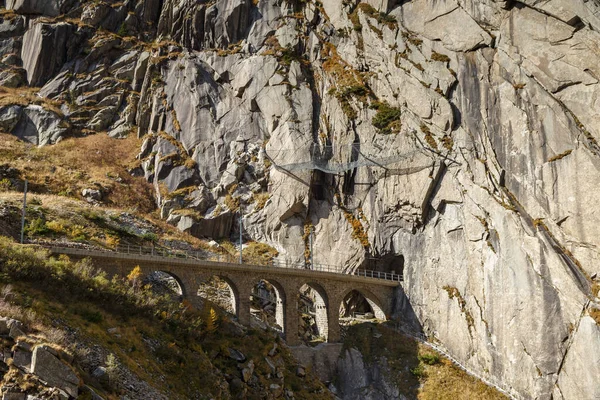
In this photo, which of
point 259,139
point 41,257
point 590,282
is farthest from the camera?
point 259,139

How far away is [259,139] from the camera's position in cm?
6328

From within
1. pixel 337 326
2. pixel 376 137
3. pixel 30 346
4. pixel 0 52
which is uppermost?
pixel 0 52

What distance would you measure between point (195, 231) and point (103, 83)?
30.8 metres

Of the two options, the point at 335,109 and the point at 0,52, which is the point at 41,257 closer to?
the point at 335,109

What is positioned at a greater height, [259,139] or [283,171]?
[259,139]

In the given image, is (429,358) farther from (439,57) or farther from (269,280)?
(439,57)

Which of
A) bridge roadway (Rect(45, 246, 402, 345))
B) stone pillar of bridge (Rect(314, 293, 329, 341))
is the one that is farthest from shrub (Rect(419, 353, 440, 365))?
stone pillar of bridge (Rect(314, 293, 329, 341))

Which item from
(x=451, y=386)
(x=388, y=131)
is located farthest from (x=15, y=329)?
(x=388, y=131)

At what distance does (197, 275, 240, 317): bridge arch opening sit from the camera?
40.5 meters

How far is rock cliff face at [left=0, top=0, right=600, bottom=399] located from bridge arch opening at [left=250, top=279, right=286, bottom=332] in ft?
21.2

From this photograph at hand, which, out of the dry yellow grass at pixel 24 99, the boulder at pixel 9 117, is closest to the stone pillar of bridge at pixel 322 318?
the dry yellow grass at pixel 24 99

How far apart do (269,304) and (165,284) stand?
12.5 meters

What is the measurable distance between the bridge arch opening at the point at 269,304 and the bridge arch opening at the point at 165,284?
20.6 ft

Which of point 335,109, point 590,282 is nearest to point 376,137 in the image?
point 335,109
